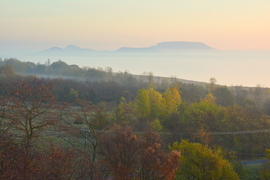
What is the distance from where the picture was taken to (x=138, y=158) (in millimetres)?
10398

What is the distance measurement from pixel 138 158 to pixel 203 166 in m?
4.46

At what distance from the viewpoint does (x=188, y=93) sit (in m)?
41.3

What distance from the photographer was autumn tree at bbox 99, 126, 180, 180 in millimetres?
9344

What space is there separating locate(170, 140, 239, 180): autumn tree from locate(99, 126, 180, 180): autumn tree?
3.69 m

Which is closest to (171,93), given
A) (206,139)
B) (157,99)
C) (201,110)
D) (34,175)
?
(157,99)

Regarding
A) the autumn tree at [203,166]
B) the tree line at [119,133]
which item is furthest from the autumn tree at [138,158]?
the autumn tree at [203,166]

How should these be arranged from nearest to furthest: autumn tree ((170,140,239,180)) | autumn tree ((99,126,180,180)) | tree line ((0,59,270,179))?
tree line ((0,59,270,179)), autumn tree ((99,126,180,180)), autumn tree ((170,140,239,180))

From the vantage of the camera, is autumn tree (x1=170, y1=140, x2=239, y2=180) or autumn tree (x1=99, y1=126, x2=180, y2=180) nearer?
autumn tree (x1=99, y1=126, x2=180, y2=180)

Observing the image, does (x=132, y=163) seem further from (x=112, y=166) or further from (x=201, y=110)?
(x=201, y=110)

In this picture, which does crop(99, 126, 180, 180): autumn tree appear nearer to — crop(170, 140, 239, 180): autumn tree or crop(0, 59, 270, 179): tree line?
crop(0, 59, 270, 179): tree line

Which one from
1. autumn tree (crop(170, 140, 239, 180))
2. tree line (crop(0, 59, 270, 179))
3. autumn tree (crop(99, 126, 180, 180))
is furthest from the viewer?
autumn tree (crop(170, 140, 239, 180))

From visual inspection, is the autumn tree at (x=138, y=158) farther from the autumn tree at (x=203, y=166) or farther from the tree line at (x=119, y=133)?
the autumn tree at (x=203, y=166)

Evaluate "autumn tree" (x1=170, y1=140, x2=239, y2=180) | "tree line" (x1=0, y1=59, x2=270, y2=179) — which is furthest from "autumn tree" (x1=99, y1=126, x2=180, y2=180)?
"autumn tree" (x1=170, y1=140, x2=239, y2=180)

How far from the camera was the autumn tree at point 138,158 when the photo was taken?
9344 millimetres
